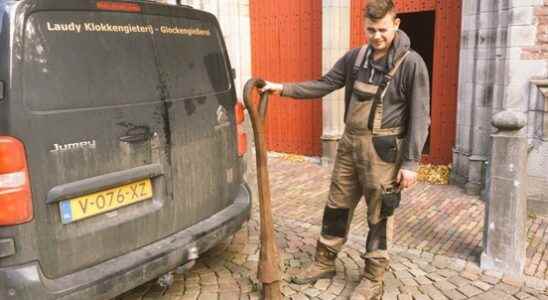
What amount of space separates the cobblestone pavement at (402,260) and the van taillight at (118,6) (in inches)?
79.4

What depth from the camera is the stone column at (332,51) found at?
24.5 ft

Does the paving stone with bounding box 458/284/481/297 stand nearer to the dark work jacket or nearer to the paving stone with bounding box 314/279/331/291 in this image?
the paving stone with bounding box 314/279/331/291

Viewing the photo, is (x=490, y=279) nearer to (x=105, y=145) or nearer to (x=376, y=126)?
(x=376, y=126)

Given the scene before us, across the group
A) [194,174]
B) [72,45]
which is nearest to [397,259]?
[194,174]

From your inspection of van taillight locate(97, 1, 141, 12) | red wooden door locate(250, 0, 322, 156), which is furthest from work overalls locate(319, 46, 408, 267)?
red wooden door locate(250, 0, 322, 156)

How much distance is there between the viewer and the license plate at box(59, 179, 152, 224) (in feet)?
9.13

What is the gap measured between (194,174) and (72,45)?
3.82 ft

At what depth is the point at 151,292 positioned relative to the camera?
3.79 metres

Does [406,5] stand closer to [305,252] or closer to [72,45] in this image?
[305,252]

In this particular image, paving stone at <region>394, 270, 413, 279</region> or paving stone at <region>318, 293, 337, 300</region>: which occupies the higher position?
paving stone at <region>394, 270, 413, 279</region>

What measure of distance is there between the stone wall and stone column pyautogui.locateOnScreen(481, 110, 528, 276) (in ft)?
3.69

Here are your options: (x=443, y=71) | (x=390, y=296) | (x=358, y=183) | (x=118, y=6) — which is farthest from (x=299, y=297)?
(x=443, y=71)

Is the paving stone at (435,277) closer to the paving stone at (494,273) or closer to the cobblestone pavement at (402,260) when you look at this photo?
the cobblestone pavement at (402,260)

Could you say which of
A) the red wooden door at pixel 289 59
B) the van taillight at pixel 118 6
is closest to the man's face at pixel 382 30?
the van taillight at pixel 118 6
